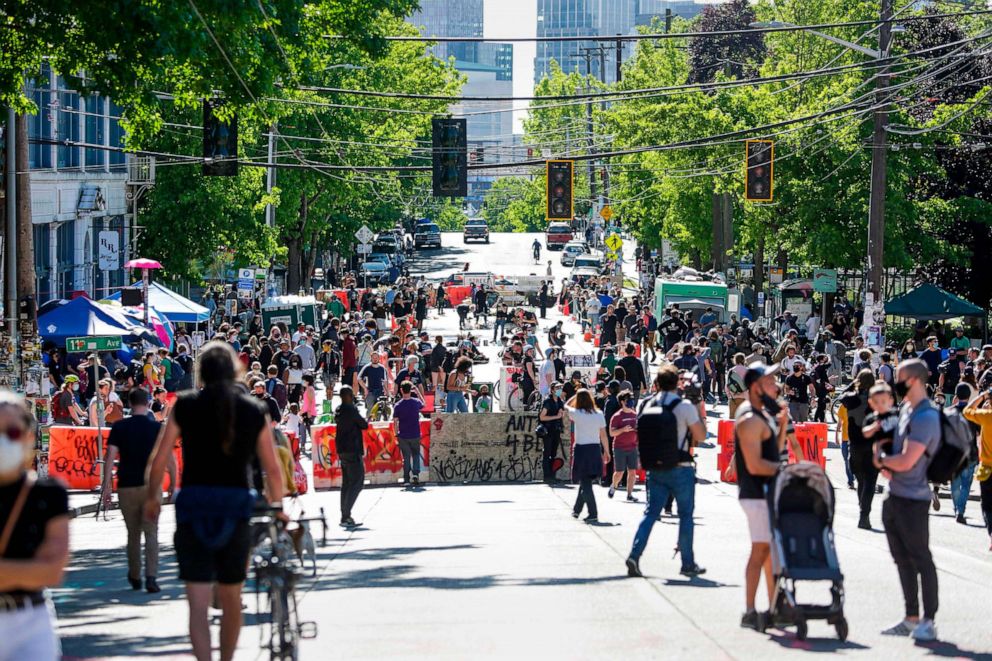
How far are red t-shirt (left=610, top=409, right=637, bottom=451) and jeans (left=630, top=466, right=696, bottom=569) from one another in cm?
783

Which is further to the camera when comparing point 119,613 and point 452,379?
point 452,379

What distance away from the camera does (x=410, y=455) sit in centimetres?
2302

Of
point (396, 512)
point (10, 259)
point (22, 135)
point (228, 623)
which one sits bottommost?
point (396, 512)

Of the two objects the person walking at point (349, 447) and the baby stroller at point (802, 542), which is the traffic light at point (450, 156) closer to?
the person walking at point (349, 447)

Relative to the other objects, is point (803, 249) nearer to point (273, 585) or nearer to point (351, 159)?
point (351, 159)

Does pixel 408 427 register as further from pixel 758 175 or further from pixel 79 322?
pixel 758 175

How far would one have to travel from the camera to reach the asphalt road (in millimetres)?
9539

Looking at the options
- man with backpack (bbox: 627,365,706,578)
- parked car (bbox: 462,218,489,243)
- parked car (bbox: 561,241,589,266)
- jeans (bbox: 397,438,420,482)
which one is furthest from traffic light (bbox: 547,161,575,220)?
parked car (bbox: 462,218,489,243)

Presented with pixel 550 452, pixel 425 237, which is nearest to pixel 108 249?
pixel 550 452

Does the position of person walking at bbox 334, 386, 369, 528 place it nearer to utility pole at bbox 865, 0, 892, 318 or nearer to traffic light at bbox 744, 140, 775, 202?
utility pole at bbox 865, 0, 892, 318

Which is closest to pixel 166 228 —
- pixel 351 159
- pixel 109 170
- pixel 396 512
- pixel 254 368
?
pixel 109 170

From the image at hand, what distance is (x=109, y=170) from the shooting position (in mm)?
45906

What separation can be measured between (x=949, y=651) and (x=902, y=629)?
470mm

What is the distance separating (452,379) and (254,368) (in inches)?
157
